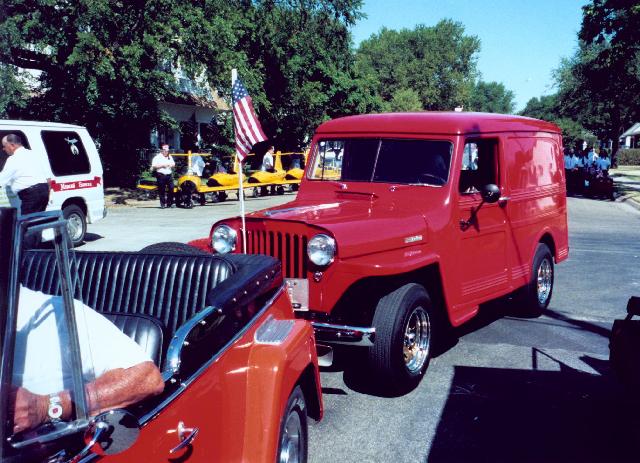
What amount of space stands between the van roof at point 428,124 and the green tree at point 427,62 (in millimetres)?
67392

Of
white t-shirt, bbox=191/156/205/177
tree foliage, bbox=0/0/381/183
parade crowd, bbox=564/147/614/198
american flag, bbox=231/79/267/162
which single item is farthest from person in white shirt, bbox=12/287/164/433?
parade crowd, bbox=564/147/614/198

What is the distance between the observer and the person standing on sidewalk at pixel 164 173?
59.9 feet

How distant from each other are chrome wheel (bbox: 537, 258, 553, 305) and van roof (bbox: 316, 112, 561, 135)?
1664 millimetres

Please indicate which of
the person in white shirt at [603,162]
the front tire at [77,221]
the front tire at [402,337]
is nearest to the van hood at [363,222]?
the front tire at [402,337]

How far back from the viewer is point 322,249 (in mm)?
4703

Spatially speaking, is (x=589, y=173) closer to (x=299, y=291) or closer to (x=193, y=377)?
(x=299, y=291)

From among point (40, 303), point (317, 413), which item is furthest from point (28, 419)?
point (317, 413)

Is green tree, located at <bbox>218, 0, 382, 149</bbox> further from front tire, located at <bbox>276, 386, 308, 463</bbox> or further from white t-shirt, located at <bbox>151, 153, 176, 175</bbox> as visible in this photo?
front tire, located at <bbox>276, 386, 308, 463</bbox>

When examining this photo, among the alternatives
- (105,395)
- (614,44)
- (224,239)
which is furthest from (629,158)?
(105,395)

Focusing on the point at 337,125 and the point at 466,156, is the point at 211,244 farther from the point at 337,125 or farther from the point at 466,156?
the point at 466,156

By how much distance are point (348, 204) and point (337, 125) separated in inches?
44.5

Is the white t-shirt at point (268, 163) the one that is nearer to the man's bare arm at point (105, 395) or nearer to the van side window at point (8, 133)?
the van side window at point (8, 133)

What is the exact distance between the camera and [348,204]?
18.9ft

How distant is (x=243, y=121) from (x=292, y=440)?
14.3ft
